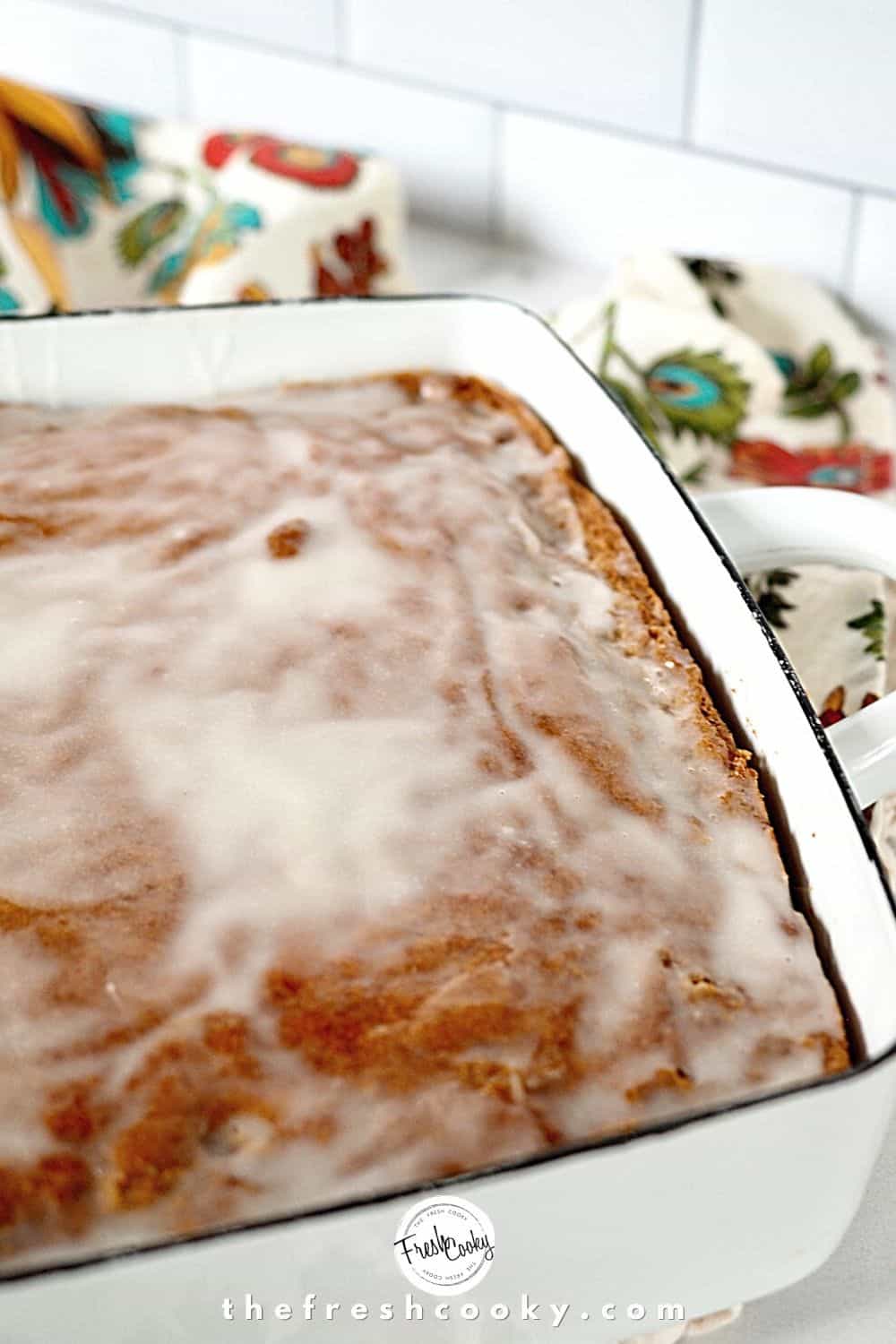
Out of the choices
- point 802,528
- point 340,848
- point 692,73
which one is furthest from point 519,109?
point 340,848

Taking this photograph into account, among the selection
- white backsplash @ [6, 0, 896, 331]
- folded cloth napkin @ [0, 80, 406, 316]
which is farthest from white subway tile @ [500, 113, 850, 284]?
folded cloth napkin @ [0, 80, 406, 316]

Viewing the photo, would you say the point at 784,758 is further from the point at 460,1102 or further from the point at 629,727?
the point at 460,1102

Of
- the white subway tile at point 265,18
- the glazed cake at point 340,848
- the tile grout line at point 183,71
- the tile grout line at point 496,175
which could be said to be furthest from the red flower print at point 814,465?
the tile grout line at point 183,71

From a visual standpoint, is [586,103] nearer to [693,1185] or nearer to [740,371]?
[740,371]

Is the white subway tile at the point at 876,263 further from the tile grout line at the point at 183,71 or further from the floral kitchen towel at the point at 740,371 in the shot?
the tile grout line at the point at 183,71

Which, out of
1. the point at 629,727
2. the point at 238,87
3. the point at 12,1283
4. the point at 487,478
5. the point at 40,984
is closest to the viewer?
the point at 12,1283

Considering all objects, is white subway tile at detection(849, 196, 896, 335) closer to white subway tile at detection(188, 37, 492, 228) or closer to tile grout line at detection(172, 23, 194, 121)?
white subway tile at detection(188, 37, 492, 228)

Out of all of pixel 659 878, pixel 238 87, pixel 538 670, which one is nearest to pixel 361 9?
pixel 238 87
